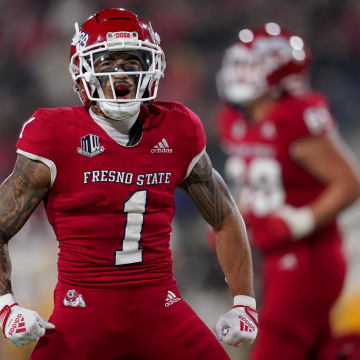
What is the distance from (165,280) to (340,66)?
198 inches

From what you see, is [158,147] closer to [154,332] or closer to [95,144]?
[95,144]

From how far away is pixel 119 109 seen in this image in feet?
8.55

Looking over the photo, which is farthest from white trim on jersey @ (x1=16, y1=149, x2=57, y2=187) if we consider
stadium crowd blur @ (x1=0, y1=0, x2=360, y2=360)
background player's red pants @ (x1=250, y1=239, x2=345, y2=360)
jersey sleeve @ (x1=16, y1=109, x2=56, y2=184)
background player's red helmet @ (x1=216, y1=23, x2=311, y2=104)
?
stadium crowd blur @ (x1=0, y1=0, x2=360, y2=360)

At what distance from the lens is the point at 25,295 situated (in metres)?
5.41

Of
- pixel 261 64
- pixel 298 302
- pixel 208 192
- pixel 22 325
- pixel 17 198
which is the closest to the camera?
pixel 22 325

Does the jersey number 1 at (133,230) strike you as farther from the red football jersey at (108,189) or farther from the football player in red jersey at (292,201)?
the football player in red jersey at (292,201)

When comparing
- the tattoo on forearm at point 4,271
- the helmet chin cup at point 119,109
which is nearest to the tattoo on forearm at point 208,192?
the helmet chin cup at point 119,109

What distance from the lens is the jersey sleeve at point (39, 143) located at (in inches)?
98.8

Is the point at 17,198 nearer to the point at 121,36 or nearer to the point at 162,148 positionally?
the point at 162,148

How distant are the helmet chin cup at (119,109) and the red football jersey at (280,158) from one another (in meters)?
1.75

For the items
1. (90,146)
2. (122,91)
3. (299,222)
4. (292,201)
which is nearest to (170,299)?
(90,146)

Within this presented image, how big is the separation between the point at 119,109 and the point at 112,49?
7.2 inches

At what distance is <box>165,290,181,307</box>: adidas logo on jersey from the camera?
2691mm

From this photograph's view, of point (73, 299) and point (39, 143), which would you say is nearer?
point (39, 143)
